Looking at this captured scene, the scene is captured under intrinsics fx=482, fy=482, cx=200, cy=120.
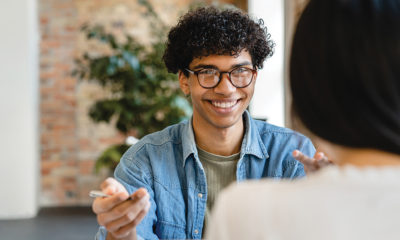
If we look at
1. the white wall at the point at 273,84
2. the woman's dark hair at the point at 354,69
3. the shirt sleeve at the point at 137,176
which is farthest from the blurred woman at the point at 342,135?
the white wall at the point at 273,84

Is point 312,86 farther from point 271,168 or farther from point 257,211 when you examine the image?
point 271,168

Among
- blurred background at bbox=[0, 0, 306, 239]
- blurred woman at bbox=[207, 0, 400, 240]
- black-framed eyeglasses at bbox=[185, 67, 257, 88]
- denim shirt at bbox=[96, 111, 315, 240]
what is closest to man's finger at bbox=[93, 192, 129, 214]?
denim shirt at bbox=[96, 111, 315, 240]

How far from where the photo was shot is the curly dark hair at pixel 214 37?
1620 mm

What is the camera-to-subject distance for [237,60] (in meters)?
A: 1.62

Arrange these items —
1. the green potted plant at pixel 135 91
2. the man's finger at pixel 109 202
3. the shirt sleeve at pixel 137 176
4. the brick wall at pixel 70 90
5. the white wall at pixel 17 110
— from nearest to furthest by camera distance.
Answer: the man's finger at pixel 109 202 → the shirt sleeve at pixel 137 176 → the green potted plant at pixel 135 91 → the white wall at pixel 17 110 → the brick wall at pixel 70 90

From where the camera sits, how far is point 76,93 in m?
5.51

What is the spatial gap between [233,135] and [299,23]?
0.94 metres

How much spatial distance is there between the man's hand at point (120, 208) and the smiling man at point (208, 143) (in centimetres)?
29

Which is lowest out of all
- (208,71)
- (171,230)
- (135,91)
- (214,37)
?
(171,230)

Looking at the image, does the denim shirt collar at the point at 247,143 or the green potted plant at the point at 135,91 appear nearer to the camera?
the denim shirt collar at the point at 247,143

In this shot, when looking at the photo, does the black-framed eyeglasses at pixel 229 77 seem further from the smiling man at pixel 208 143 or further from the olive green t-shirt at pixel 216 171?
the olive green t-shirt at pixel 216 171

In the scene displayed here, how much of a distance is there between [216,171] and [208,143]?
4.2 inches

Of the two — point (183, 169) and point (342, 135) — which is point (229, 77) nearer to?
point (183, 169)

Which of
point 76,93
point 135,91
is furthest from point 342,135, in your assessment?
point 76,93
